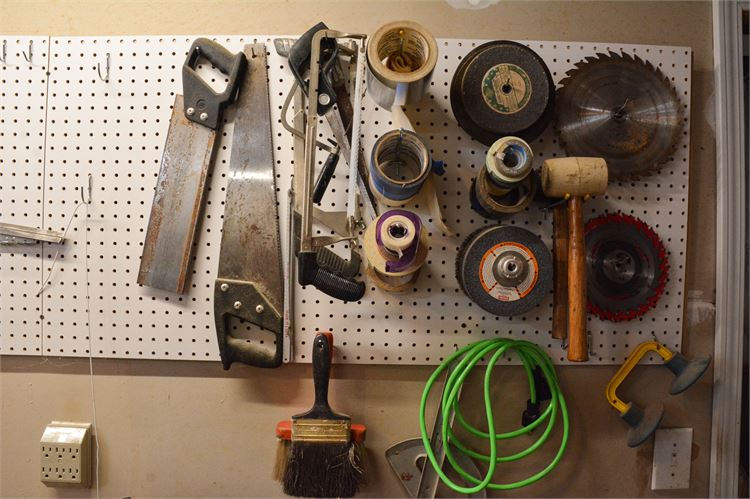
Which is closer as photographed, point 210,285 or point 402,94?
point 402,94

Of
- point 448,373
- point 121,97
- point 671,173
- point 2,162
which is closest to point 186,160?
point 121,97

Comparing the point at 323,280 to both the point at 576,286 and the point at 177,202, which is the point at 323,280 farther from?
the point at 576,286

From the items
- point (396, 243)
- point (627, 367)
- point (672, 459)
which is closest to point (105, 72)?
point (396, 243)

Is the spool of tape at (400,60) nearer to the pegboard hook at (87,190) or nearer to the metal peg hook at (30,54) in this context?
the pegboard hook at (87,190)

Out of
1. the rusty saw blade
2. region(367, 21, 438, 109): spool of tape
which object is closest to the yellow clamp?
region(367, 21, 438, 109): spool of tape

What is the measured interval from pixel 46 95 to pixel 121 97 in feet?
0.64

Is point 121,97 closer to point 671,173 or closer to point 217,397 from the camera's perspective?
point 217,397

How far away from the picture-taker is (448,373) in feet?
3.29

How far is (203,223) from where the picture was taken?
3.27 ft

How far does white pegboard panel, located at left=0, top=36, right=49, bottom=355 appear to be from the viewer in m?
1.01

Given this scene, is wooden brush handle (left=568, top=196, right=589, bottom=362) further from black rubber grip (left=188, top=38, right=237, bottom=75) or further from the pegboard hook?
the pegboard hook

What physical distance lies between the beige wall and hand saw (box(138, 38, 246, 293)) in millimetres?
124

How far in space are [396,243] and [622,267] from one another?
24.3 inches

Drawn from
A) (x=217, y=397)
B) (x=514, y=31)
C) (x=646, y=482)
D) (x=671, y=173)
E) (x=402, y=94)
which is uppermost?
(x=514, y=31)
